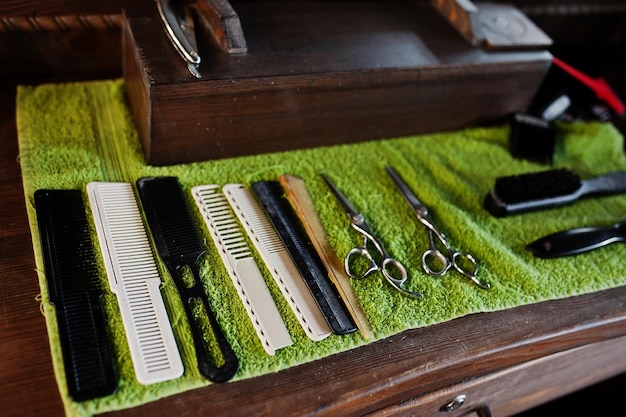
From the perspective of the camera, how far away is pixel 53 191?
1.99 feet

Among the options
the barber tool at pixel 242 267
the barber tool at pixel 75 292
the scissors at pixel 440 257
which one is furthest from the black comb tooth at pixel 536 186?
the barber tool at pixel 75 292

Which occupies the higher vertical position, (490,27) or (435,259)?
(490,27)

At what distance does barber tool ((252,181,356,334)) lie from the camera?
22.1 inches

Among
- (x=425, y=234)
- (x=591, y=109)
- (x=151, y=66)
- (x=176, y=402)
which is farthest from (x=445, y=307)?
(x=591, y=109)

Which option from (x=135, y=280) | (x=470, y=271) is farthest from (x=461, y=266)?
(x=135, y=280)

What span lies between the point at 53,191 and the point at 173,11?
0.80ft

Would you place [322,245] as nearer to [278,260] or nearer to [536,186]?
[278,260]

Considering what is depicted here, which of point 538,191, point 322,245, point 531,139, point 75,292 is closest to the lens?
point 75,292

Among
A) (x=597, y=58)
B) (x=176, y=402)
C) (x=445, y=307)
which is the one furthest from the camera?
(x=597, y=58)

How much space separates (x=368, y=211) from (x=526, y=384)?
0.28 metres

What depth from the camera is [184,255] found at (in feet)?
1.90

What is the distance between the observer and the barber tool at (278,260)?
1.82 ft

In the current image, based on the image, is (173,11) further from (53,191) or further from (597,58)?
(597,58)

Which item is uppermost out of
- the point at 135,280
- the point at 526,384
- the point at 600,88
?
the point at 600,88
